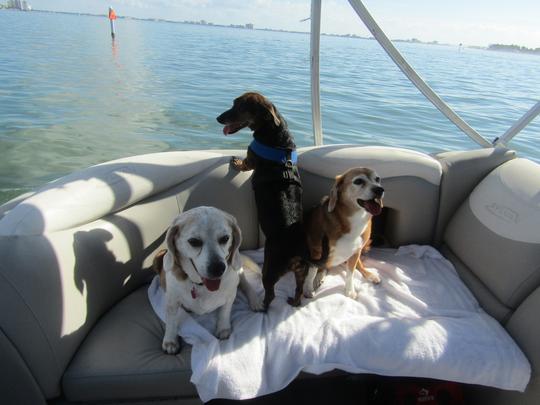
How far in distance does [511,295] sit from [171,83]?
481 inches

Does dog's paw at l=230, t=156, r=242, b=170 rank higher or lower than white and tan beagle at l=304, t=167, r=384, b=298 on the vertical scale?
higher

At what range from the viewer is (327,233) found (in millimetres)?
2447

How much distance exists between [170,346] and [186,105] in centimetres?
908

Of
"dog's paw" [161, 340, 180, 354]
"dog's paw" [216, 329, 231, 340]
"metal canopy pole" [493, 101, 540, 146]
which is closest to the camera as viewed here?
"dog's paw" [161, 340, 180, 354]

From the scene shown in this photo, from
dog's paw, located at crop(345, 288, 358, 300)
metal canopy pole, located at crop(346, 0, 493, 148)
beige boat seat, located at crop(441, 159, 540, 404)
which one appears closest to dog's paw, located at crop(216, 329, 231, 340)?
dog's paw, located at crop(345, 288, 358, 300)

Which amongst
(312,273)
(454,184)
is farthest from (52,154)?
(454,184)

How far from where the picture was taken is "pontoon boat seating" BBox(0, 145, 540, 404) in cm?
179

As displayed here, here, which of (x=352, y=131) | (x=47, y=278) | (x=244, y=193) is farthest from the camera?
(x=352, y=131)

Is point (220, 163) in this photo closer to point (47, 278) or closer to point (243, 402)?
point (47, 278)

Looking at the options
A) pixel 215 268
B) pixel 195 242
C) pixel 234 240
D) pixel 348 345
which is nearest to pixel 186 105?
pixel 234 240

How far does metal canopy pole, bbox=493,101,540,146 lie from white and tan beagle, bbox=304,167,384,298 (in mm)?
1690

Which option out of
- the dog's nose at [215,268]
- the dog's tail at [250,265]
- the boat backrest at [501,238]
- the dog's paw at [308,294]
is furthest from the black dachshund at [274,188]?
the boat backrest at [501,238]

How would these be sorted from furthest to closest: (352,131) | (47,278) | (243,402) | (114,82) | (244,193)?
1. (114,82)
2. (352,131)
3. (244,193)
4. (243,402)
5. (47,278)

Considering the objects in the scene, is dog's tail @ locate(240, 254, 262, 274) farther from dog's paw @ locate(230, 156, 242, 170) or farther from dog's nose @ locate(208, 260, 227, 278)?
dog's nose @ locate(208, 260, 227, 278)
